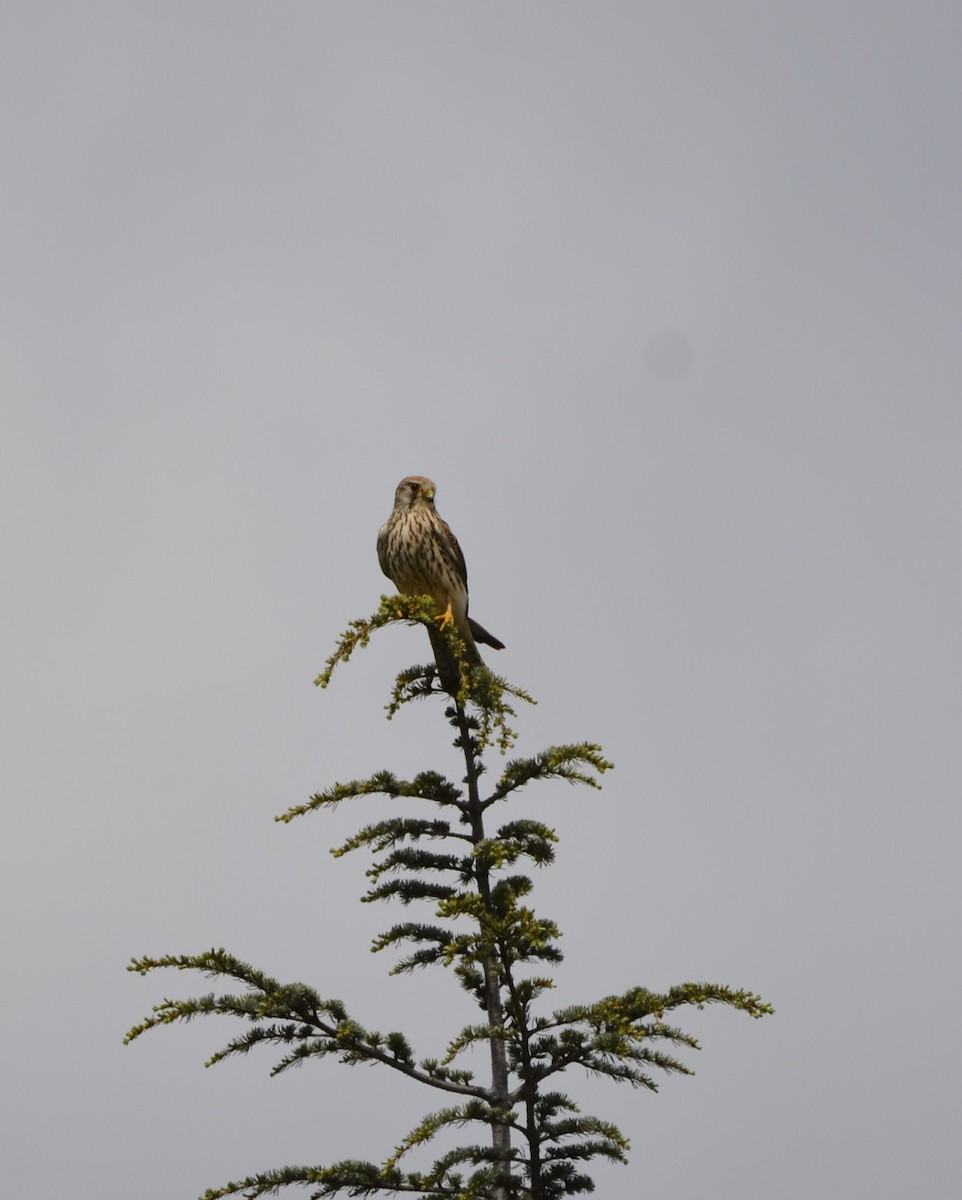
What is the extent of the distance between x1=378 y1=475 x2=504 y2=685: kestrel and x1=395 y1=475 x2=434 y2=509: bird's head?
0.54 ft

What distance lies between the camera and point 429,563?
9.53 meters

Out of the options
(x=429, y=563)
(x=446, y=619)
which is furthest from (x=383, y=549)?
(x=446, y=619)

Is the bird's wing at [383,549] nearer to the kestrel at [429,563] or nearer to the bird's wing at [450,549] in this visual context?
the kestrel at [429,563]

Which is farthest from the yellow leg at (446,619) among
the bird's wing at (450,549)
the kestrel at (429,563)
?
the bird's wing at (450,549)

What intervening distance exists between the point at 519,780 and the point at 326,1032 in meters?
1.68

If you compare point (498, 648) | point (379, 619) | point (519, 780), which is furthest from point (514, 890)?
point (498, 648)

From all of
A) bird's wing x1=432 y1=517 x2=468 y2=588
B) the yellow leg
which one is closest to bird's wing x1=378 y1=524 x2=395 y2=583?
bird's wing x1=432 y1=517 x2=468 y2=588

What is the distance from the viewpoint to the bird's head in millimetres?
10094

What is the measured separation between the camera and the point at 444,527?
32.1 feet

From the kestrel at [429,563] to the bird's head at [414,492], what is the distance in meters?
0.17

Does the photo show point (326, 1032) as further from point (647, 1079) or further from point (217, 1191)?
point (647, 1079)

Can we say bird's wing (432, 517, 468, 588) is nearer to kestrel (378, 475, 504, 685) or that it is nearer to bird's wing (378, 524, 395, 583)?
kestrel (378, 475, 504, 685)

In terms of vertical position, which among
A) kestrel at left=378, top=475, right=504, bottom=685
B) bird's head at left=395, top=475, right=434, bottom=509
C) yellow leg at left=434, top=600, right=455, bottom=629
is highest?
bird's head at left=395, top=475, right=434, bottom=509

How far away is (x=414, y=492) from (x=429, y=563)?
81cm
